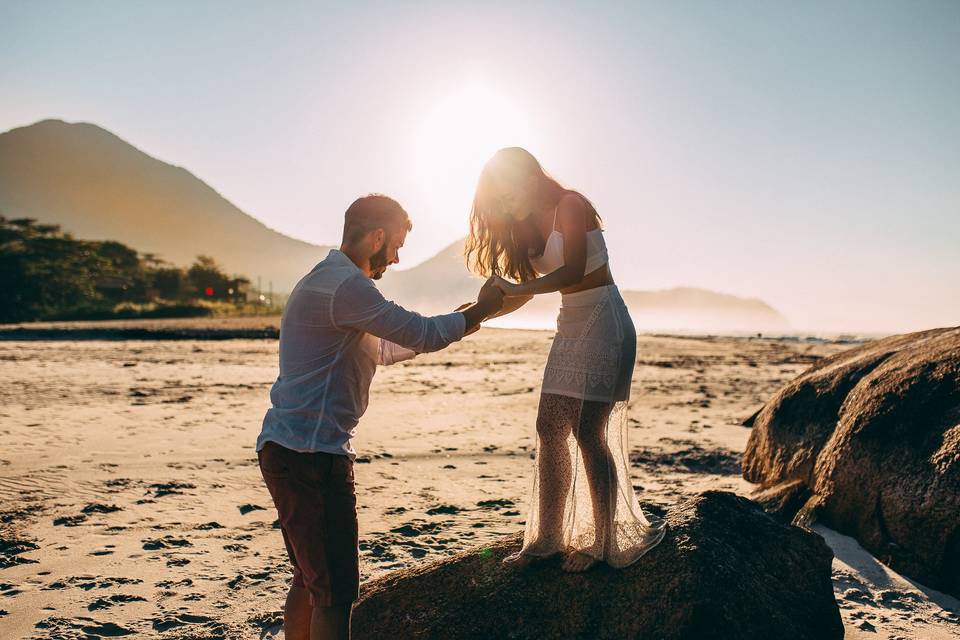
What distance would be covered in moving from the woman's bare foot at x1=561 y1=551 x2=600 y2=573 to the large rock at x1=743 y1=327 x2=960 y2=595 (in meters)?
2.24

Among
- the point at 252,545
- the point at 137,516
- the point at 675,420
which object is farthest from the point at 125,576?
the point at 675,420

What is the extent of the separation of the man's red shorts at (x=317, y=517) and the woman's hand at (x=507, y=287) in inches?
45.3

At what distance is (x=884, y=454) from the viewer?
4.19 m


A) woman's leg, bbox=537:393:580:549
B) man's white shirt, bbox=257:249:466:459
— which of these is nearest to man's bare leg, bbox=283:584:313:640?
man's white shirt, bbox=257:249:466:459

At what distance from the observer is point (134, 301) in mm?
50094

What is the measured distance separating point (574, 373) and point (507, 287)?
523 mm

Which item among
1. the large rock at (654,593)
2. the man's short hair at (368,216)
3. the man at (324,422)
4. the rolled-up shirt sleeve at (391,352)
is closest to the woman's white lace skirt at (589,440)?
the large rock at (654,593)

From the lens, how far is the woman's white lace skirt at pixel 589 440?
295 cm

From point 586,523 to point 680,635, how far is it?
626 millimetres

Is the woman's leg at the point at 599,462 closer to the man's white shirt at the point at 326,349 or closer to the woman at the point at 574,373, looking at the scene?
the woman at the point at 574,373

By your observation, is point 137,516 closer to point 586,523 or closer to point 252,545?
point 252,545

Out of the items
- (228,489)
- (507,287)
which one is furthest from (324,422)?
(228,489)

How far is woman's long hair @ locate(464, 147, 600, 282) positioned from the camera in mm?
3061

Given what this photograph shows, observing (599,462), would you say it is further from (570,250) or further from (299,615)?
(299,615)
